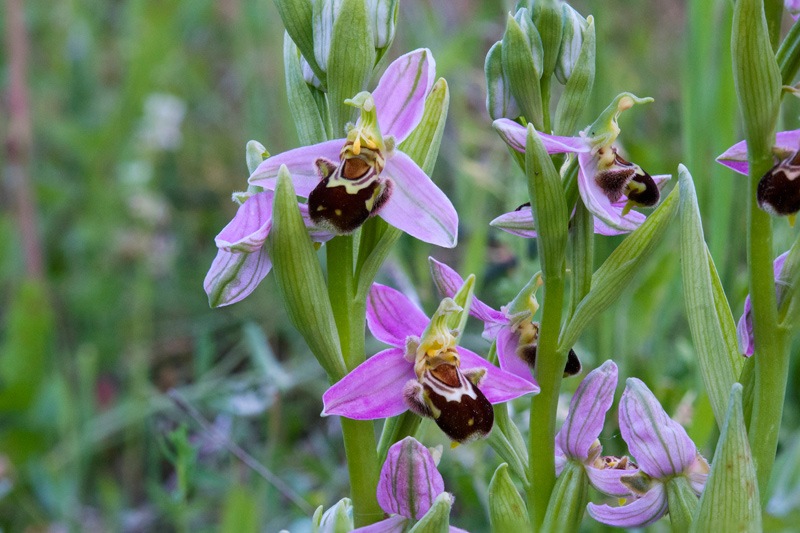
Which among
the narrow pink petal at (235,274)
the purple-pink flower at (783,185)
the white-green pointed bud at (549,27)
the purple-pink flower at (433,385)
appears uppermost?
the white-green pointed bud at (549,27)

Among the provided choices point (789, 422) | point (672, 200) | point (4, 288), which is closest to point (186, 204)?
A: point (4, 288)

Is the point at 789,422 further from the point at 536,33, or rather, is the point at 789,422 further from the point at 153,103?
the point at 153,103

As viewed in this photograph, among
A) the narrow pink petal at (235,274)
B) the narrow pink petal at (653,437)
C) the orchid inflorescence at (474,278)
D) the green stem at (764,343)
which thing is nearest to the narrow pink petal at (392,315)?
the orchid inflorescence at (474,278)

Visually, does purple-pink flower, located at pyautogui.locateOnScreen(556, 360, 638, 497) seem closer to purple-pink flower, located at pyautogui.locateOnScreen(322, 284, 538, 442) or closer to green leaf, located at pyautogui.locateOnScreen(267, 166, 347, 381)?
purple-pink flower, located at pyautogui.locateOnScreen(322, 284, 538, 442)

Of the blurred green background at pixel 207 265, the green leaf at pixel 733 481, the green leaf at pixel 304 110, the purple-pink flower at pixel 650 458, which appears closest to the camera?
the green leaf at pixel 733 481

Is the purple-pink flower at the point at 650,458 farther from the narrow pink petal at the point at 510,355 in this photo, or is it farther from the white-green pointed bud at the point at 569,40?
the white-green pointed bud at the point at 569,40

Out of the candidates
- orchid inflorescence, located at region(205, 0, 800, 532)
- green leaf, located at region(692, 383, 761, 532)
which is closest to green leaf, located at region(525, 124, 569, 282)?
orchid inflorescence, located at region(205, 0, 800, 532)

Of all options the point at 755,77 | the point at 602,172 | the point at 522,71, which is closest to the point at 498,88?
the point at 522,71
